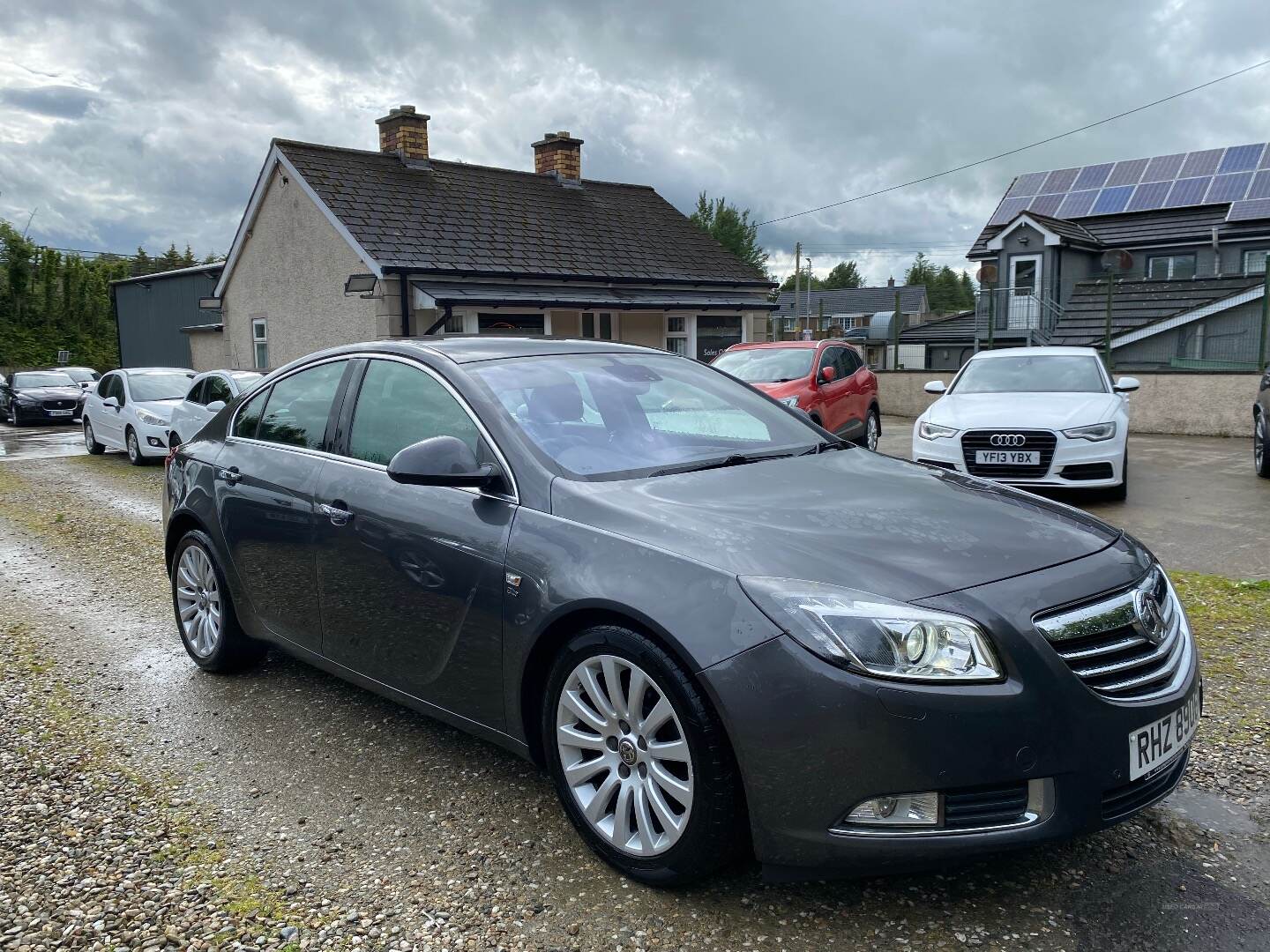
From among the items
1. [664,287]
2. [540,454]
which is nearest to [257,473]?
[540,454]

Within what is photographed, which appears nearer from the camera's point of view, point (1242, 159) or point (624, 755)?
point (624, 755)

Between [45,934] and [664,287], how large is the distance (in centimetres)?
2272

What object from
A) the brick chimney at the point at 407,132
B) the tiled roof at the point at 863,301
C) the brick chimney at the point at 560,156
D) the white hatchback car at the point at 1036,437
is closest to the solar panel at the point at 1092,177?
the brick chimney at the point at 560,156

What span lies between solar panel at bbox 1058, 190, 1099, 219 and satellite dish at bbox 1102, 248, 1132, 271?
173 centimetres

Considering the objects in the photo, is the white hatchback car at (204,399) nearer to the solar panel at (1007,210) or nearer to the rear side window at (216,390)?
the rear side window at (216,390)

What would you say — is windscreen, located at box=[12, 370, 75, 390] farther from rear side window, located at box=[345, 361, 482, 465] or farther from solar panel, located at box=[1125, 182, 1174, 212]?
solar panel, located at box=[1125, 182, 1174, 212]

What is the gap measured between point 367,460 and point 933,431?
6.79m

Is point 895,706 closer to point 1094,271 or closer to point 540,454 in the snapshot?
point 540,454

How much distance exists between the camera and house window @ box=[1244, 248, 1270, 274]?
1010 inches

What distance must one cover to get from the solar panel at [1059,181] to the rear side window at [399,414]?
31155 millimetres

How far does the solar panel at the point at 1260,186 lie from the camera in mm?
Result: 25841

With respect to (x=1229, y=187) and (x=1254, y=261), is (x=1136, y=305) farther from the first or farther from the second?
(x=1229, y=187)

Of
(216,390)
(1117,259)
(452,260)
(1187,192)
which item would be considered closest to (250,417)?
(216,390)

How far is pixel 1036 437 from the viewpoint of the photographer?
8.91m
